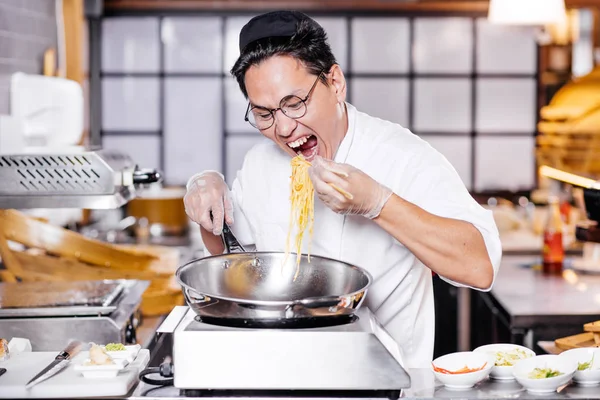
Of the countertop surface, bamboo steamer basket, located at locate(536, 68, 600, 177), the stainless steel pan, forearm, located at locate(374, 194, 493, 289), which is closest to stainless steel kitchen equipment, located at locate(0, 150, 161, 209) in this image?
the stainless steel pan

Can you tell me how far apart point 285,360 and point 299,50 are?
0.84 metres

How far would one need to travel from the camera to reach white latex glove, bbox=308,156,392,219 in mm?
1813

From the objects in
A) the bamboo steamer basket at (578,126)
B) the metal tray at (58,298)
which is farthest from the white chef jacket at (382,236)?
the bamboo steamer basket at (578,126)

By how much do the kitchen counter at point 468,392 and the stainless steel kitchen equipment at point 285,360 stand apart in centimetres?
6

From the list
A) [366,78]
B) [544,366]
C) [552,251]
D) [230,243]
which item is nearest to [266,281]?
[230,243]

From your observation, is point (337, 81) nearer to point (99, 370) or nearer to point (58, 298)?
point (99, 370)

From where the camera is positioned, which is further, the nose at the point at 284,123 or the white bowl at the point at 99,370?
the nose at the point at 284,123

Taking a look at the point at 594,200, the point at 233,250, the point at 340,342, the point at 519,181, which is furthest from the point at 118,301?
the point at 519,181

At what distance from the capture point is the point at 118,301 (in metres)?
2.91

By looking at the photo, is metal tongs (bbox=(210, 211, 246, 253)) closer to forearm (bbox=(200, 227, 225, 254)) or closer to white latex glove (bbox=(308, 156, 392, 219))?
forearm (bbox=(200, 227, 225, 254))

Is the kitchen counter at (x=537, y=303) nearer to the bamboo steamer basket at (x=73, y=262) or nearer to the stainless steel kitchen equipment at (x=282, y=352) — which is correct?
the bamboo steamer basket at (x=73, y=262)

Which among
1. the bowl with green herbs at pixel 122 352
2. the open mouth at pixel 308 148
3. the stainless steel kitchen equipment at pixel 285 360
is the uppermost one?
the open mouth at pixel 308 148

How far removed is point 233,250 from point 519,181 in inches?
246

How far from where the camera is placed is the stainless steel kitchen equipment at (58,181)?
8.24ft
